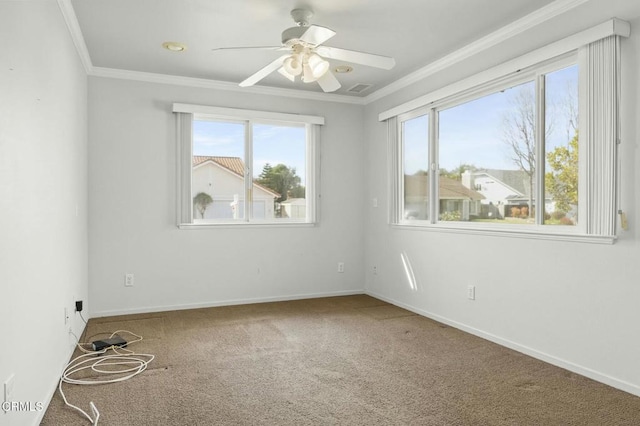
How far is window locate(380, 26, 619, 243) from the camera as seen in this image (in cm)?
277

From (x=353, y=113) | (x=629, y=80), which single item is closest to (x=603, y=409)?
(x=629, y=80)

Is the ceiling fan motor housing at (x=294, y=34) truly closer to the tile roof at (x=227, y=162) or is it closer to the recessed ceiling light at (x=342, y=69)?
the recessed ceiling light at (x=342, y=69)

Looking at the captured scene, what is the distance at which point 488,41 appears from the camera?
3.62 m

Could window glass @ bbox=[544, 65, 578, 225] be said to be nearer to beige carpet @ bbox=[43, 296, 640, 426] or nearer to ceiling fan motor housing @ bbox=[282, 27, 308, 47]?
beige carpet @ bbox=[43, 296, 640, 426]


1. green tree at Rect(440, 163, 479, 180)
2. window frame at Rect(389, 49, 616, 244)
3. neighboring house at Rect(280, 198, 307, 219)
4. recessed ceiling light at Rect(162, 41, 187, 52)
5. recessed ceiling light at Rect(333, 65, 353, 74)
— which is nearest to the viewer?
window frame at Rect(389, 49, 616, 244)

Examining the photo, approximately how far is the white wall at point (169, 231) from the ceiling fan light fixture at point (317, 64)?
206cm

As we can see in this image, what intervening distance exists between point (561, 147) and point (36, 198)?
3.30 m

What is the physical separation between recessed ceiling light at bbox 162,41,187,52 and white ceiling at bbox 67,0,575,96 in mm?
50

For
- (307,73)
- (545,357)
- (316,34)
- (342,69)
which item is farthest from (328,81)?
(545,357)

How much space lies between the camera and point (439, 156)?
441 centimetres

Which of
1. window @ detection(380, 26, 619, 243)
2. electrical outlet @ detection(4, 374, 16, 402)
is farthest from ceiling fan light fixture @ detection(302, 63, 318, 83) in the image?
electrical outlet @ detection(4, 374, 16, 402)

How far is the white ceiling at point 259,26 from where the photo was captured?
306 centimetres

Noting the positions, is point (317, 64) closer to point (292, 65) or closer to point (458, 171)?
point (292, 65)

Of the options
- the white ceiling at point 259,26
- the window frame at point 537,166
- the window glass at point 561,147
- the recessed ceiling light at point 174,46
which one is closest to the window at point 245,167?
the white ceiling at point 259,26
